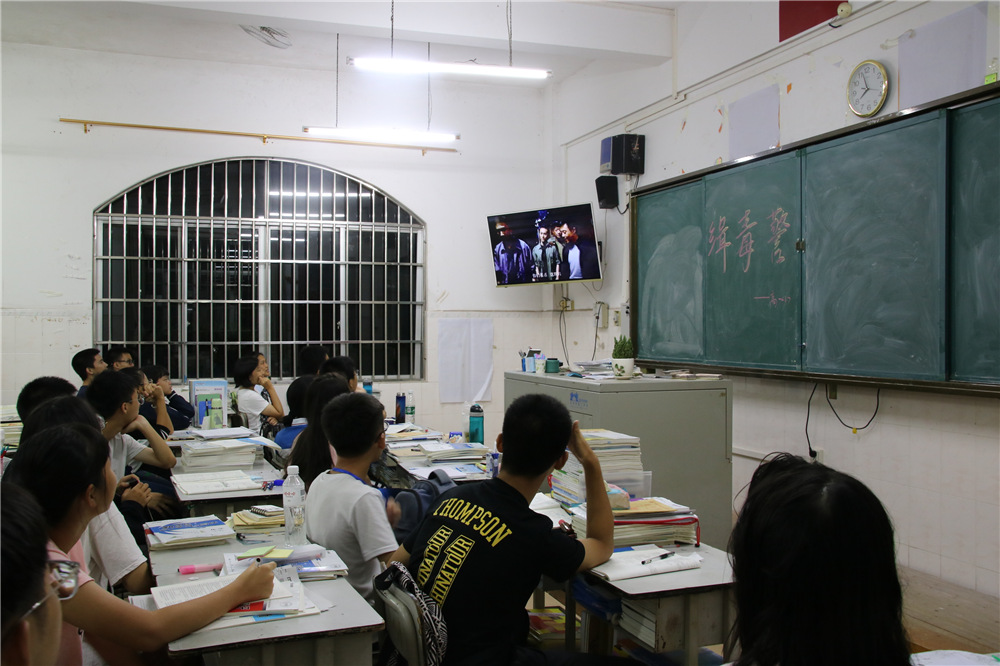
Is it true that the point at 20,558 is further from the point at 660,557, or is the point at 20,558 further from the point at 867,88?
the point at 867,88

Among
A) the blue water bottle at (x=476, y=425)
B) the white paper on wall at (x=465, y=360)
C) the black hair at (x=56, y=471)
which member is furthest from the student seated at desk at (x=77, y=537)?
the white paper on wall at (x=465, y=360)

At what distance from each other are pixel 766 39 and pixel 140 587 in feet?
16.7

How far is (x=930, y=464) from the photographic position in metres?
4.09

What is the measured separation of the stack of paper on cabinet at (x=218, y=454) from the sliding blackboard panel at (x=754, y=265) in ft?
11.3

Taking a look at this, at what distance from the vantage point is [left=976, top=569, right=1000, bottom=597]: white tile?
3746 millimetres

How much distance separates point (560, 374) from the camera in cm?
462

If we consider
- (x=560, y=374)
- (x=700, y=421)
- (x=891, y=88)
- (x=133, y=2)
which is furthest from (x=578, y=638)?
→ (x=133, y=2)

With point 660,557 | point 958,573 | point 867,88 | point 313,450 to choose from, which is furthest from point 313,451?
point 867,88

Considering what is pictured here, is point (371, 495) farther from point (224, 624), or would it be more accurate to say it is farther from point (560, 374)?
point (560, 374)

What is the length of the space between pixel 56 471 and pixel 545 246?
20.0 ft

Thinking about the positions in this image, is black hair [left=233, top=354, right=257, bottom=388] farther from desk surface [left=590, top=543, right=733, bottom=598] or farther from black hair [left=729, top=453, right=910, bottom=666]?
black hair [left=729, top=453, right=910, bottom=666]

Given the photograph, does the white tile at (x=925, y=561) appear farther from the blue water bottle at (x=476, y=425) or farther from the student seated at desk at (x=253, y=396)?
the student seated at desk at (x=253, y=396)

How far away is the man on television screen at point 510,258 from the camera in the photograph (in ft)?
24.9

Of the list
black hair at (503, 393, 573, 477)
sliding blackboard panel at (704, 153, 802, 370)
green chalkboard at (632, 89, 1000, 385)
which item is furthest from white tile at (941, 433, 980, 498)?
black hair at (503, 393, 573, 477)
